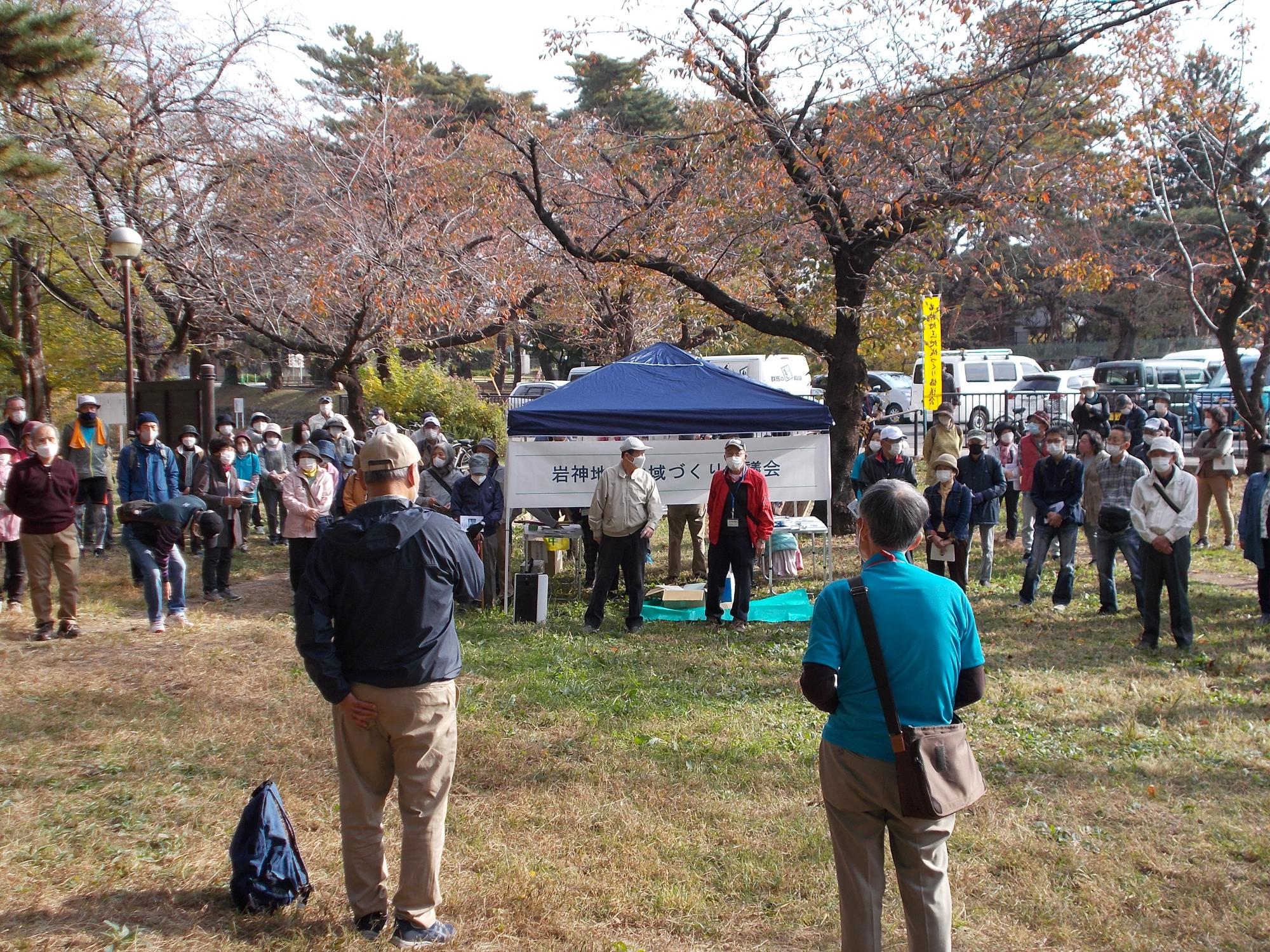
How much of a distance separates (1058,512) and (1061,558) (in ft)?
1.68

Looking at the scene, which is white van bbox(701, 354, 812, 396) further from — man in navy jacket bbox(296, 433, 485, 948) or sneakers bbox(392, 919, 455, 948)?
sneakers bbox(392, 919, 455, 948)

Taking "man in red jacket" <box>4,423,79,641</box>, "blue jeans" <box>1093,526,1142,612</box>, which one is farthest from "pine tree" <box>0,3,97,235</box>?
"blue jeans" <box>1093,526,1142,612</box>

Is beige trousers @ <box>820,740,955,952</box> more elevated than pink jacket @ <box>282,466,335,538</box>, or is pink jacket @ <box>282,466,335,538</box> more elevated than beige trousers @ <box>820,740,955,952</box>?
pink jacket @ <box>282,466,335,538</box>

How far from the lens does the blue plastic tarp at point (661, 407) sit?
35.5 ft

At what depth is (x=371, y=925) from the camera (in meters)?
4.01

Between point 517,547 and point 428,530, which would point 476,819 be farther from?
point 517,547

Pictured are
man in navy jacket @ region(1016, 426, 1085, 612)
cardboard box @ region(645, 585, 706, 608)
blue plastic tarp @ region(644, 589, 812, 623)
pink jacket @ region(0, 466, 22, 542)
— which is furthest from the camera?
cardboard box @ region(645, 585, 706, 608)

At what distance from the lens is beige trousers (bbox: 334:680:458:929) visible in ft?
12.5

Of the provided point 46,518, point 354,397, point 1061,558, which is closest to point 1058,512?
point 1061,558

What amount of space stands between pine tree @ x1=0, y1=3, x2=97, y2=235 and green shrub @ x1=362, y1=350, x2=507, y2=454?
1584 cm

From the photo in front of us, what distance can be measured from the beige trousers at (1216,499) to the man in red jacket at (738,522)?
712 cm

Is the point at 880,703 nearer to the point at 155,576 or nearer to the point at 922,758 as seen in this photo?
the point at 922,758

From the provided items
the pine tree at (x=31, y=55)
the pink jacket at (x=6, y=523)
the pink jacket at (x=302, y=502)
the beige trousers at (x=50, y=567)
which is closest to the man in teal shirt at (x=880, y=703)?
the pine tree at (x=31, y=55)

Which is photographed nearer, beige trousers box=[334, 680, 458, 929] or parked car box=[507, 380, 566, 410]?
beige trousers box=[334, 680, 458, 929]
